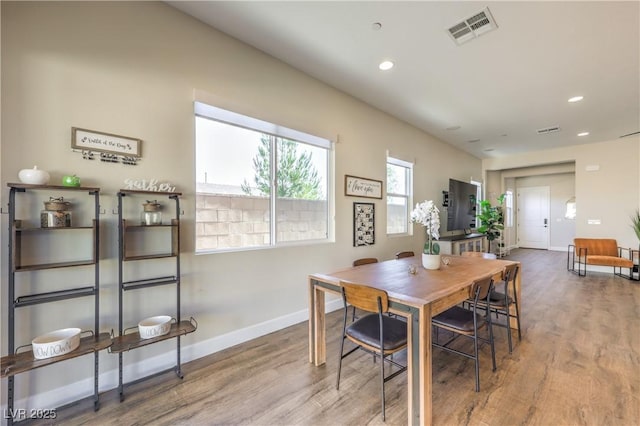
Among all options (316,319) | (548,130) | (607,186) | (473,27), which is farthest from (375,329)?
(607,186)

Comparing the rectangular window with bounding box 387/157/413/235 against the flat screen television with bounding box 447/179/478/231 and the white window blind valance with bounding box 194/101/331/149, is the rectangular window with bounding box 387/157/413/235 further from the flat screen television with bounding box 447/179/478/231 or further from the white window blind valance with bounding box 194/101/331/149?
the white window blind valance with bounding box 194/101/331/149

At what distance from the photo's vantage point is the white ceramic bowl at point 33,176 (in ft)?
5.37

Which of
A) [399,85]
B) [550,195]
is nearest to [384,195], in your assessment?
[399,85]

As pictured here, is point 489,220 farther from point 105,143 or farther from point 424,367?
point 105,143

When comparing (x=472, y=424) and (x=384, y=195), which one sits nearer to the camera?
(x=472, y=424)

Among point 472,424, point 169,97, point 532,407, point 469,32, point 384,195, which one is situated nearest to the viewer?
point 472,424

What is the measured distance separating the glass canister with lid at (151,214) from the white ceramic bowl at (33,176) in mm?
575

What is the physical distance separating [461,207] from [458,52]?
14.2 ft

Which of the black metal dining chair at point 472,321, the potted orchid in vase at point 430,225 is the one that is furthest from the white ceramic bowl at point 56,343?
the potted orchid in vase at point 430,225

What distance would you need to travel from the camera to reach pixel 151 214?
6.91 ft

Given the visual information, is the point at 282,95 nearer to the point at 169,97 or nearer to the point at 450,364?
the point at 169,97

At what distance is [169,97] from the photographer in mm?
2320

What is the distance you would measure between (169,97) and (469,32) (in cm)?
279

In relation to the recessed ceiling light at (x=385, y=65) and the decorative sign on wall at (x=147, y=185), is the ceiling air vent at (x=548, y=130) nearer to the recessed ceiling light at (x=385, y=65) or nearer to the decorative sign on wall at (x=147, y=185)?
the recessed ceiling light at (x=385, y=65)
